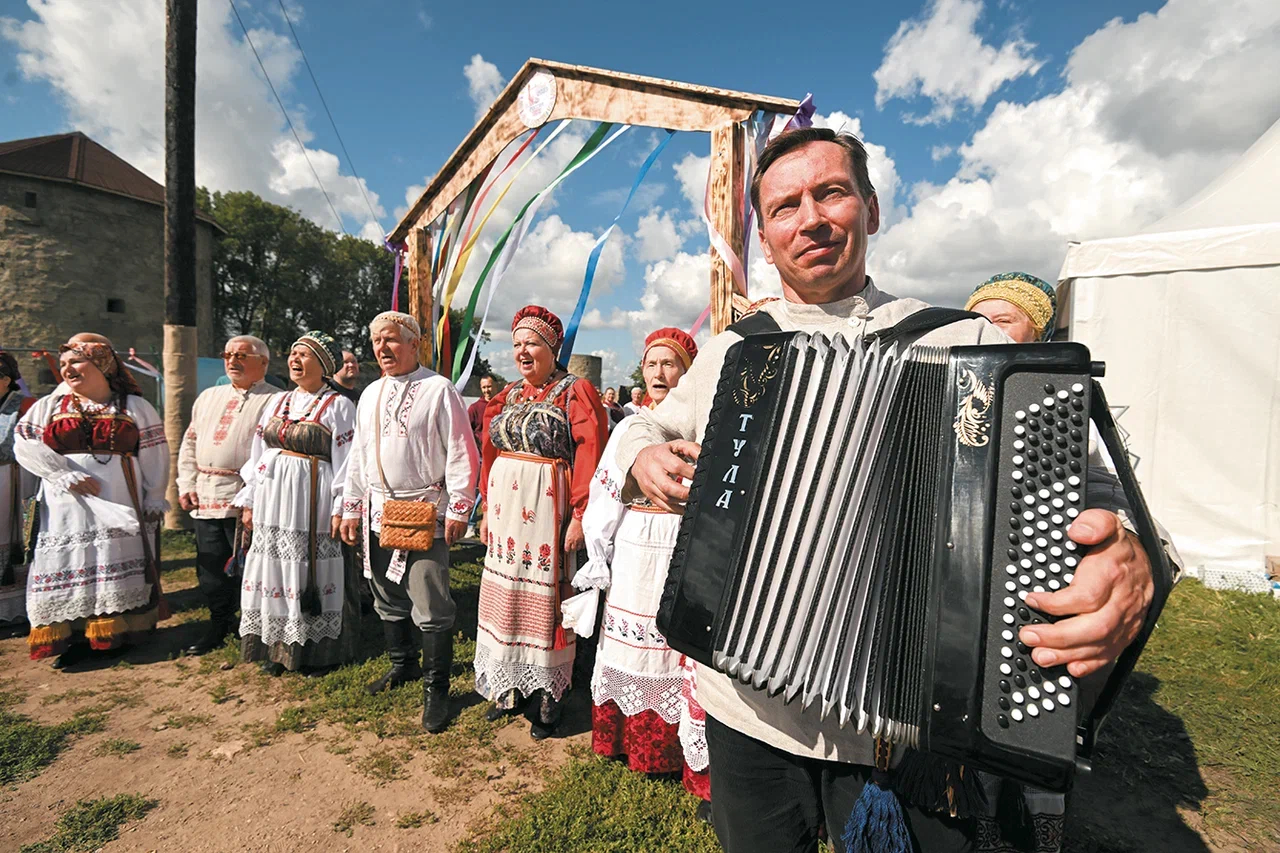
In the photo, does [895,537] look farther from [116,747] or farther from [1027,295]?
[116,747]

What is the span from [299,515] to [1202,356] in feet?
26.3

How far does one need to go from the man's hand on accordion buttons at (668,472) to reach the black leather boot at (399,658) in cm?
288

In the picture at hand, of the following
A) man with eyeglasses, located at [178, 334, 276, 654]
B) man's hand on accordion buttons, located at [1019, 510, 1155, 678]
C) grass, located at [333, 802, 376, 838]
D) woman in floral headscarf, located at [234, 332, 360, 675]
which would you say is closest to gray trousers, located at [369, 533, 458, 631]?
woman in floral headscarf, located at [234, 332, 360, 675]

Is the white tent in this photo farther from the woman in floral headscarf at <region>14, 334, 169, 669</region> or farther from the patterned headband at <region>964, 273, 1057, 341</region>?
the woman in floral headscarf at <region>14, 334, 169, 669</region>

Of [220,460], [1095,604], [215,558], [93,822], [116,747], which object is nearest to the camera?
[1095,604]

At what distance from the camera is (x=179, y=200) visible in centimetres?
605

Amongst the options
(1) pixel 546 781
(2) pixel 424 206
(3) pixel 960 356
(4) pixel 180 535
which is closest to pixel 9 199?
(4) pixel 180 535

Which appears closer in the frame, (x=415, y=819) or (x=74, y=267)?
(x=415, y=819)

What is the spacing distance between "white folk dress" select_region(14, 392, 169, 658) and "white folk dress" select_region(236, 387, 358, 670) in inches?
35.5

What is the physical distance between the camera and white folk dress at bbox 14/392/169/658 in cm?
379

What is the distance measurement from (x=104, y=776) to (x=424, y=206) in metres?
4.40

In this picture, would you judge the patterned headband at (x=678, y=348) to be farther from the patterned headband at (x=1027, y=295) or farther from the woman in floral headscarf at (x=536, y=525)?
the patterned headband at (x=1027, y=295)

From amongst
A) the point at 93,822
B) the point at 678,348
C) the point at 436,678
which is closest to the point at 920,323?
the point at 678,348

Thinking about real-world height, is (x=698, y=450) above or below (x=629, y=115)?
below
